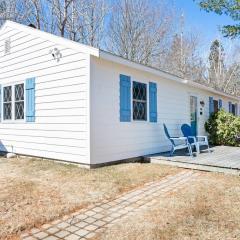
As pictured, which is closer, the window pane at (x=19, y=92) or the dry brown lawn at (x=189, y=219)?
the dry brown lawn at (x=189, y=219)

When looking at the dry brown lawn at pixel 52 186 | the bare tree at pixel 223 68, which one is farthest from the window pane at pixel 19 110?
the bare tree at pixel 223 68

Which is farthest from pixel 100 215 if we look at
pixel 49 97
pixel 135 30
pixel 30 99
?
pixel 135 30

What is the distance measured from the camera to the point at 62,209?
410 centimetres

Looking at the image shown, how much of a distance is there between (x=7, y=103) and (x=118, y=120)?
12.8 feet

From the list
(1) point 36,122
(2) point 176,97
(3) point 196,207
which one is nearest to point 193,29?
(2) point 176,97

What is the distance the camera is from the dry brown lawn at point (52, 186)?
3.86 m

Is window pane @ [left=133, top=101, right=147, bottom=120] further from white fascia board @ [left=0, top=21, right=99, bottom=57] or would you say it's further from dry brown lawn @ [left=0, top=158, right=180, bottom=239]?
white fascia board @ [left=0, top=21, right=99, bottom=57]

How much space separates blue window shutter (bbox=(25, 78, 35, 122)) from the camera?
8133 mm

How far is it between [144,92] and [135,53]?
1379 cm

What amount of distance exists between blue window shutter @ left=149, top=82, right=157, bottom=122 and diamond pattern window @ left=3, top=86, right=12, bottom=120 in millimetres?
4332

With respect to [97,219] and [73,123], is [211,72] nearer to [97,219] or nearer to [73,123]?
[73,123]

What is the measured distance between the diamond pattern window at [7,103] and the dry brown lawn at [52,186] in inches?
73.4

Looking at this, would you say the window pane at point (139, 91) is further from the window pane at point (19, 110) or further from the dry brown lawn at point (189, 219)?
the dry brown lawn at point (189, 219)

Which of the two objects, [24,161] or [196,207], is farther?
[24,161]
